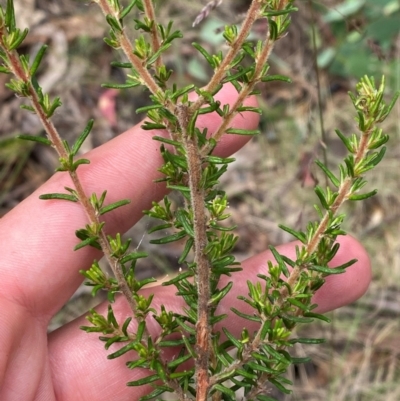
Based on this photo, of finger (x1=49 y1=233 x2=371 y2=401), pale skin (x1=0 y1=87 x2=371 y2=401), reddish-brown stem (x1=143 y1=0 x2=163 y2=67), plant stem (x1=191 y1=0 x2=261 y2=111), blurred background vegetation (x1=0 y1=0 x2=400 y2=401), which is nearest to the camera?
plant stem (x1=191 y1=0 x2=261 y2=111)

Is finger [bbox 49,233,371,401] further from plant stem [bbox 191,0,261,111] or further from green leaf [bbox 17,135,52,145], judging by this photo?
plant stem [bbox 191,0,261,111]

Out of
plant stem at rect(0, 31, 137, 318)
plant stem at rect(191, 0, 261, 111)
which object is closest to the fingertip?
plant stem at rect(0, 31, 137, 318)

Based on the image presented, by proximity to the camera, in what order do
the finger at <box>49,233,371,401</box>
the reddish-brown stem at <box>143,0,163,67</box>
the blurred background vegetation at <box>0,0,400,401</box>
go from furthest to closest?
1. the blurred background vegetation at <box>0,0,400,401</box>
2. the finger at <box>49,233,371,401</box>
3. the reddish-brown stem at <box>143,0,163,67</box>

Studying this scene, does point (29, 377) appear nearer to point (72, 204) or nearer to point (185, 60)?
point (72, 204)

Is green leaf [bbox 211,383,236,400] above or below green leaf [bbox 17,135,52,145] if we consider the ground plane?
below

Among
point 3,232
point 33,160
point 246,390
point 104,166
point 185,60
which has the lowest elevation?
point 246,390

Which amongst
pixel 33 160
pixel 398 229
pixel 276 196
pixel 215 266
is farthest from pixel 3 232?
pixel 398 229

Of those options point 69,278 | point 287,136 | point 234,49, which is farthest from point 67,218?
point 287,136

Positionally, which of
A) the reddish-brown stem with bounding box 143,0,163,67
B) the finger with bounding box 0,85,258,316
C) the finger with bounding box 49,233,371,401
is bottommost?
the finger with bounding box 49,233,371,401
